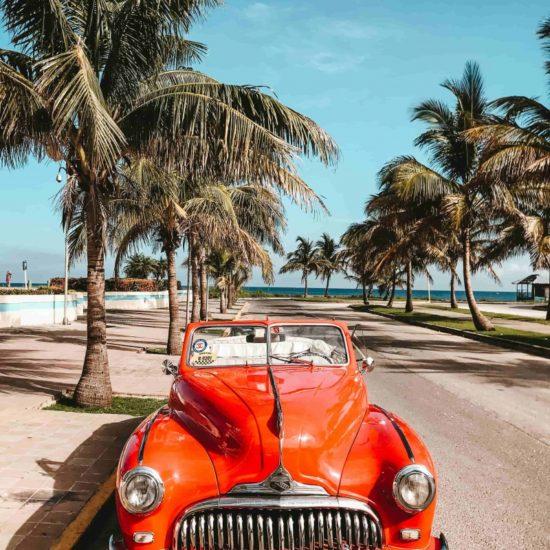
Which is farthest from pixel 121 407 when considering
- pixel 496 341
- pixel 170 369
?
pixel 496 341

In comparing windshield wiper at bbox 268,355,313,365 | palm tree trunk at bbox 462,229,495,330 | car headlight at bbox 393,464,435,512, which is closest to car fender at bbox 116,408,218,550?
car headlight at bbox 393,464,435,512

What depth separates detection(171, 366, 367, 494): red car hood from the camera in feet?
10.0

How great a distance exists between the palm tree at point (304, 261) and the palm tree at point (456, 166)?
49907mm

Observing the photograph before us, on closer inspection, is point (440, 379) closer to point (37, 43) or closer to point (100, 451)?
point (100, 451)

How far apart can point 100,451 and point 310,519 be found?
354 cm

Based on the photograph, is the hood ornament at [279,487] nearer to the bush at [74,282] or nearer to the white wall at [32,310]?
the white wall at [32,310]

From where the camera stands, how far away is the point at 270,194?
21.0m

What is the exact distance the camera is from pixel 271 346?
4.78m

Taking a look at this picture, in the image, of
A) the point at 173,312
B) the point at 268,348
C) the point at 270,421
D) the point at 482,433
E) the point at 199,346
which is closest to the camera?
the point at 270,421

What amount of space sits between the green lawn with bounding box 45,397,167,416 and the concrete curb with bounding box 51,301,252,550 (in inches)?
112

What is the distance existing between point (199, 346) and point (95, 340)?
12.7ft

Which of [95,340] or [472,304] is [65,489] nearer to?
[95,340]

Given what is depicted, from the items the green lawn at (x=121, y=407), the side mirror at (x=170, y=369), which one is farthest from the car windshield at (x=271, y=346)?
the green lawn at (x=121, y=407)

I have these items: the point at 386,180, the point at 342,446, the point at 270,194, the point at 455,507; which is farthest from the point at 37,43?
the point at 386,180
